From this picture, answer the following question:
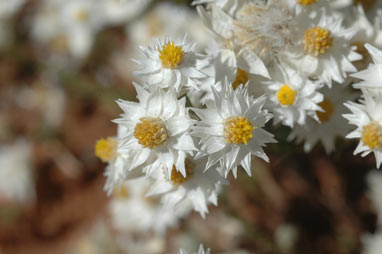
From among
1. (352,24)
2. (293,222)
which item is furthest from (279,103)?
(293,222)

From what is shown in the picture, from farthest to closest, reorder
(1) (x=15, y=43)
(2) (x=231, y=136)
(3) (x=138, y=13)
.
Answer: (1) (x=15, y=43) → (3) (x=138, y=13) → (2) (x=231, y=136)

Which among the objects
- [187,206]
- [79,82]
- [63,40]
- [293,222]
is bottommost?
[293,222]

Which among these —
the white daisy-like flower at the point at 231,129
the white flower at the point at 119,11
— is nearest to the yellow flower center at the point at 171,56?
the white daisy-like flower at the point at 231,129

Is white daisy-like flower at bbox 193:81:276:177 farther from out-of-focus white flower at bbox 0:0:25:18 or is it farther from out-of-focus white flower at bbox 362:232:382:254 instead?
out-of-focus white flower at bbox 0:0:25:18

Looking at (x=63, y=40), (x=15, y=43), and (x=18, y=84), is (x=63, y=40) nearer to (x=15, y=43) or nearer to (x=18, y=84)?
(x=15, y=43)

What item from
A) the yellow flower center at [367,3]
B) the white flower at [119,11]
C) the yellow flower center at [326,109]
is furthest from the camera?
the white flower at [119,11]

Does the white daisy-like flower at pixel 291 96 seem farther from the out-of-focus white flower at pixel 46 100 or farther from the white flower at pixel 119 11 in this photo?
the out-of-focus white flower at pixel 46 100

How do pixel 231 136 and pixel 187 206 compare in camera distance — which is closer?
pixel 231 136

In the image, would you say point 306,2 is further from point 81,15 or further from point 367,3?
point 81,15
